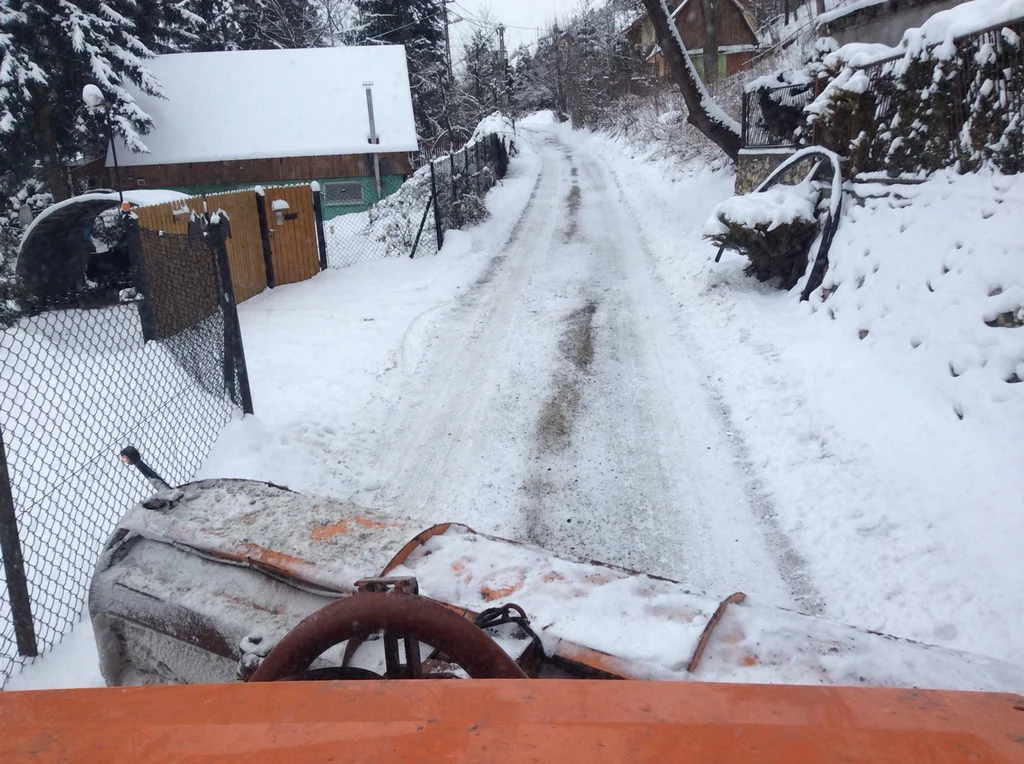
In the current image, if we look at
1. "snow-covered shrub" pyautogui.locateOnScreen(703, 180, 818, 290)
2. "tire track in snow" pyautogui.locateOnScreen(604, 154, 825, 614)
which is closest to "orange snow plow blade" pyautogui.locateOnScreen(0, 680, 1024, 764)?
"tire track in snow" pyautogui.locateOnScreen(604, 154, 825, 614)

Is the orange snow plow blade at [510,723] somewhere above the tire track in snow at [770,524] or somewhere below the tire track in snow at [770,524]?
above

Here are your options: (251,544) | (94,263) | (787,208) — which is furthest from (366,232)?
(251,544)

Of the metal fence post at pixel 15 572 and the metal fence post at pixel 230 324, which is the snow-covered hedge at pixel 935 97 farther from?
the metal fence post at pixel 15 572

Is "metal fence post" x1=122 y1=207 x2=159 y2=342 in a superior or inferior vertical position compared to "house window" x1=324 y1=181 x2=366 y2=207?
inferior

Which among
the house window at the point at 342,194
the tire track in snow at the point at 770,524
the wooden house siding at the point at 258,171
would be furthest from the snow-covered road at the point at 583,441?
the house window at the point at 342,194

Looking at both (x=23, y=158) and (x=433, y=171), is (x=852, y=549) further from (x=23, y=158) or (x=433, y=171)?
(x=23, y=158)

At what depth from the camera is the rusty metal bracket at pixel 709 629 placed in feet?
6.46

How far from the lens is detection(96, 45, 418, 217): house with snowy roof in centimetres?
2402

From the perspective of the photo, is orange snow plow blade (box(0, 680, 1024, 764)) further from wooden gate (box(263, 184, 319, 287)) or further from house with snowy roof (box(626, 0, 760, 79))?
house with snowy roof (box(626, 0, 760, 79))

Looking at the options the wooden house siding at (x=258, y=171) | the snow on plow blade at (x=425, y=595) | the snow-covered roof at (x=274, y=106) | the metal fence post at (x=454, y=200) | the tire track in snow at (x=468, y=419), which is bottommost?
the tire track in snow at (x=468, y=419)

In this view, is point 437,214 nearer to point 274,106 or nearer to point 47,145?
point 47,145

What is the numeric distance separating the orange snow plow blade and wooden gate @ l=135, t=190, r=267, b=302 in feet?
29.2

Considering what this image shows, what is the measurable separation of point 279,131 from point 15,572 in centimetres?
2382

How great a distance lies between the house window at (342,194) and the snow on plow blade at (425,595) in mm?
22794
